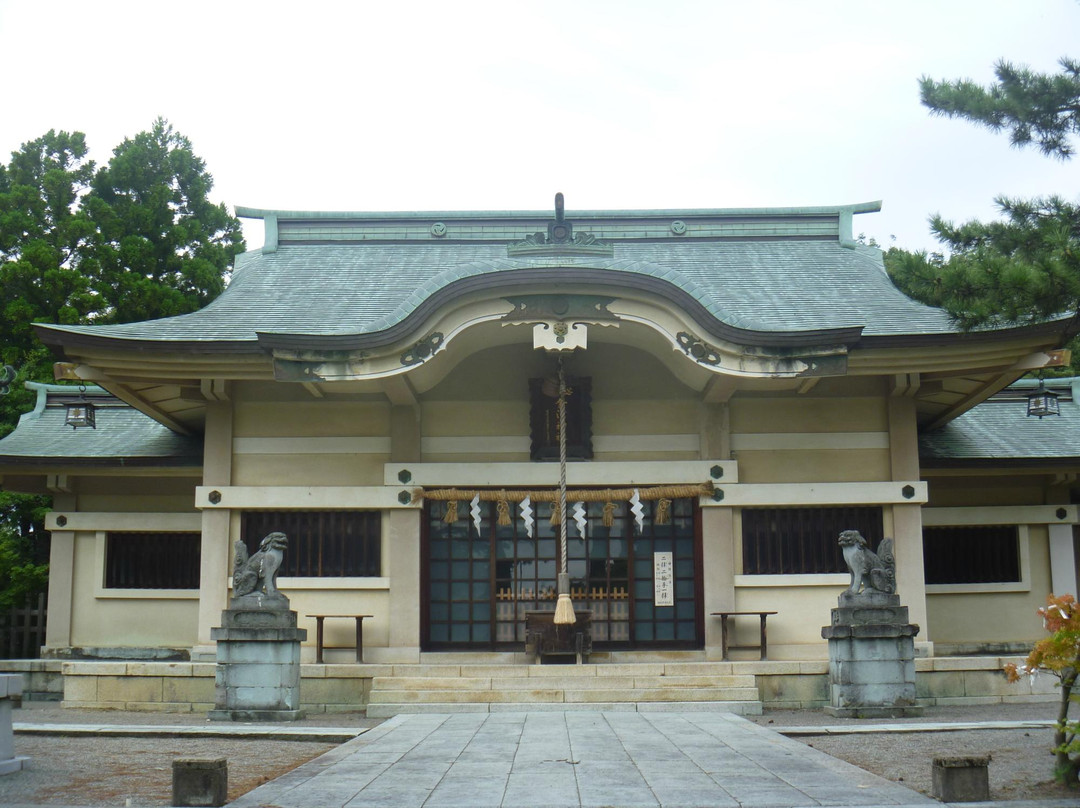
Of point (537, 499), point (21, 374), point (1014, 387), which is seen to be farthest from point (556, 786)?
point (21, 374)

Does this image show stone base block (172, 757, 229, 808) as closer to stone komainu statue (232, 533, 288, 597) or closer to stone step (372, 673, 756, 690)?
stone komainu statue (232, 533, 288, 597)

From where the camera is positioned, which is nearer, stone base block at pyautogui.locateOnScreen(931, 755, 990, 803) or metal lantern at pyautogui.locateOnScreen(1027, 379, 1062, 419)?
stone base block at pyautogui.locateOnScreen(931, 755, 990, 803)

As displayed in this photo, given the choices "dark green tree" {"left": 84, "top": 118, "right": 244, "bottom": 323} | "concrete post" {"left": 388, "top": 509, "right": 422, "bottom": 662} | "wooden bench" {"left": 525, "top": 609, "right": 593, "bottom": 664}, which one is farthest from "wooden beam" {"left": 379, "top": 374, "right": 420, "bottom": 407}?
"dark green tree" {"left": 84, "top": 118, "right": 244, "bottom": 323}

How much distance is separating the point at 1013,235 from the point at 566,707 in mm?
A: 6274

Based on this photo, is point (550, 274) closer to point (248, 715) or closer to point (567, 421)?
point (567, 421)

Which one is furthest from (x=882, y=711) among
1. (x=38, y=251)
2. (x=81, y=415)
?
(x=38, y=251)

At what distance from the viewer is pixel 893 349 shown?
507 inches

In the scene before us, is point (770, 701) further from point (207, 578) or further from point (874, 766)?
point (207, 578)

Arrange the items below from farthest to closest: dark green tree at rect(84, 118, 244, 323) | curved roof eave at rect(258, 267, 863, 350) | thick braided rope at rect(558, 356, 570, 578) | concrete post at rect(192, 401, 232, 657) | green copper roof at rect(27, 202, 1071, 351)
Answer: dark green tree at rect(84, 118, 244, 323), concrete post at rect(192, 401, 232, 657), thick braided rope at rect(558, 356, 570, 578), green copper roof at rect(27, 202, 1071, 351), curved roof eave at rect(258, 267, 863, 350)

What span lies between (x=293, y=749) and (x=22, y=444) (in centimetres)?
918

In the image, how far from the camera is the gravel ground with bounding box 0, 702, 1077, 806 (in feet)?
23.4

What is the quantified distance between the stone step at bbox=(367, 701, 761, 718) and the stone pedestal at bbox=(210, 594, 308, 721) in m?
0.94

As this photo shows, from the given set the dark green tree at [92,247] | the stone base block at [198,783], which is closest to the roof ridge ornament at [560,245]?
the stone base block at [198,783]

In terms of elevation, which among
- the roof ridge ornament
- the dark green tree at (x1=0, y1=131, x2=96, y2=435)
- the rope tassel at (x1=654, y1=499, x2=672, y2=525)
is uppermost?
the dark green tree at (x1=0, y1=131, x2=96, y2=435)
